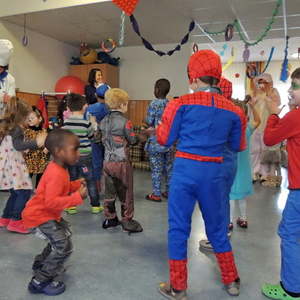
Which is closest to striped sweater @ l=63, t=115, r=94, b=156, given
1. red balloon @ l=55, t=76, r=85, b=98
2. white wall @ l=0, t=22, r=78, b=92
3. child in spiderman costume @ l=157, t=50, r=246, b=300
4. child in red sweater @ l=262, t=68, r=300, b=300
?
child in spiderman costume @ l=157, t=50, r=246, b=300

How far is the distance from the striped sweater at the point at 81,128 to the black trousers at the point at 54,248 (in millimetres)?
1344

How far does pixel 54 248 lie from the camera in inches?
72.3

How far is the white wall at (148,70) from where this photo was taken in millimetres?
7098

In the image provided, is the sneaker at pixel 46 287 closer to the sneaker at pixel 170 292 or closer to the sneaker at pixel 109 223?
the sneaker at pixel 170 292

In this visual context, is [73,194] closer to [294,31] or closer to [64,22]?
[64,22]

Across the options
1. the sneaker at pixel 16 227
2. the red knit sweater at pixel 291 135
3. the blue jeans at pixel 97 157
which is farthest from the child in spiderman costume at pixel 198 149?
the blue jeans at pixel 97 157

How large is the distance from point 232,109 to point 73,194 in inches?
37.3

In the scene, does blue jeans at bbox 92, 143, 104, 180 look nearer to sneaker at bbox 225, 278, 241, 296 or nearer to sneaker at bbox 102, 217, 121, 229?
sneaker at bbox 102, 217, 121, 229

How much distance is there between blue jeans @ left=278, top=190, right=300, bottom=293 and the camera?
66.9 inches

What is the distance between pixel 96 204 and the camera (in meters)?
3.40

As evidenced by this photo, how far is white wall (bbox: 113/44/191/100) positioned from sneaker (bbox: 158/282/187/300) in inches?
221

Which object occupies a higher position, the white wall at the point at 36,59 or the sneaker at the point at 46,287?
the white wall at the point at 36,59

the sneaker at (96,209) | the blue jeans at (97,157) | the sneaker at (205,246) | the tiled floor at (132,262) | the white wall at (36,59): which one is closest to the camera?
the tiled floor at (132,262)

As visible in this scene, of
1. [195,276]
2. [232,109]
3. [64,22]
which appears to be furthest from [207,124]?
[64,22]
